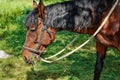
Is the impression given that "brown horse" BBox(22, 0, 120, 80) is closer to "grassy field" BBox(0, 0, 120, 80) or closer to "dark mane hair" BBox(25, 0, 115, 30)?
"dark mane hair" BBox(25, 0, 115, 30)

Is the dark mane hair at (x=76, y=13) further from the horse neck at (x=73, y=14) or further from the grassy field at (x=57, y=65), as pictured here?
the grassy field at (x=57, y=65)

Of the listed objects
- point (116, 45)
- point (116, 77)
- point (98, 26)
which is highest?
point (98, 26)

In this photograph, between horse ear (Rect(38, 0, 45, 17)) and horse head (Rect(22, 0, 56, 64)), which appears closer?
horse ear (Rect(38, 0, 45, 17))

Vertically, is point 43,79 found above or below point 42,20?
below

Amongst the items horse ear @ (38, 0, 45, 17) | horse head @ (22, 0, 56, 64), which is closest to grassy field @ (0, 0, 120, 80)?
horse head @ (22, 0, 56, 64)

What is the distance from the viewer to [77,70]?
7.64m

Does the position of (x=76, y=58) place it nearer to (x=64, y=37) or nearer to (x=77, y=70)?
(x=77, y=70)

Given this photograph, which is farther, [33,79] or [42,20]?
[33,79]

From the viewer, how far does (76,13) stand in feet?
17.3

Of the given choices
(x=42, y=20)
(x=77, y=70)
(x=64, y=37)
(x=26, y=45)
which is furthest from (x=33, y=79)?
(x=64, y=37)

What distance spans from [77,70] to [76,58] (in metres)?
0.77

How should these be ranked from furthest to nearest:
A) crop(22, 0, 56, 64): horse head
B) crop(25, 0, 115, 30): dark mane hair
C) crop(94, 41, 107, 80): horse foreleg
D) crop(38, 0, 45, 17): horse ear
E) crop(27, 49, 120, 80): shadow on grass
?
crop(27, 49, 120, 80): shadow on grass → crop(94, 41, 107, 80): horse foreleg → crop(25, 0, 115, 30): dark mane hair → crop(22, 0, 56, 64): horse head → crop(38, 0, 45, 17): horse ear

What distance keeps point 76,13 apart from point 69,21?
0.63 feet

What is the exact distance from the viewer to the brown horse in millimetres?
5160
